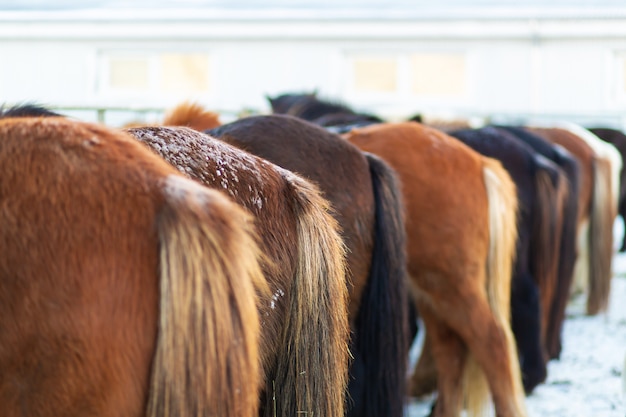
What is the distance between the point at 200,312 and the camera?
1.31 meters

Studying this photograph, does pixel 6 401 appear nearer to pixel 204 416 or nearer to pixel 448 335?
pixel 204 416

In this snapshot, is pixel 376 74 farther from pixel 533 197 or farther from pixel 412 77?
pixel 533 197

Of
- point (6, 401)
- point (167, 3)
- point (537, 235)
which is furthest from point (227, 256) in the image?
point (167, 3)

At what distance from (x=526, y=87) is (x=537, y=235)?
9.44 metres

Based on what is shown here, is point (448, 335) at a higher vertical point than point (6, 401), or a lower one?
lower

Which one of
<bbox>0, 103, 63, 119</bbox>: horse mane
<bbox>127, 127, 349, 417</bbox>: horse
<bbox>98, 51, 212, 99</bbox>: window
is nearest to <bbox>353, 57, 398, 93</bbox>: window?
<bbox>98, 51, 212, 99</bbox>: window

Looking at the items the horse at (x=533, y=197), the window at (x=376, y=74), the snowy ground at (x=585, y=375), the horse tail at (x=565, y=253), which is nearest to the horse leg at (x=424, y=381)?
the snowy ground at (x=585, y=375)

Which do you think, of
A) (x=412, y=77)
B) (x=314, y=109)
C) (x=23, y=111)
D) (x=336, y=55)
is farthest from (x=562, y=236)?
(x=336, y=55)

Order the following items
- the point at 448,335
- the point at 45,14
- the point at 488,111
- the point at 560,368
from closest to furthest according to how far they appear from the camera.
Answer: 1. the point at 448,335
2. the point at 560,368
3. the point at 488,111
4. the point at 45,14

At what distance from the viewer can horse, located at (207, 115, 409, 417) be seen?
276 centimetres

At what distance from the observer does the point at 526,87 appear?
528 inches

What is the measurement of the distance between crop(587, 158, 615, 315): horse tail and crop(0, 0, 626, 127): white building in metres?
6.27

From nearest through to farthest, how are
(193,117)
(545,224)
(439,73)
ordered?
(193,117)
(545,224)
(439,73)

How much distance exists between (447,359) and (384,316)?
119 centimetres
